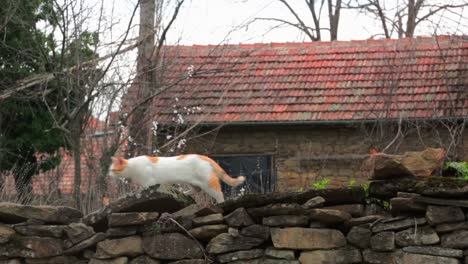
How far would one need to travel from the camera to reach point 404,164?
242 inches

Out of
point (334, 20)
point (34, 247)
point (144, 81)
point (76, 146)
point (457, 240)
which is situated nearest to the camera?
point (457, 240)

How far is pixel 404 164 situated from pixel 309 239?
2.80ft

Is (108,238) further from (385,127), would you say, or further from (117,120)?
(385,127)

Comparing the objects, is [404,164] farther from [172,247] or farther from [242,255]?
[172,247]

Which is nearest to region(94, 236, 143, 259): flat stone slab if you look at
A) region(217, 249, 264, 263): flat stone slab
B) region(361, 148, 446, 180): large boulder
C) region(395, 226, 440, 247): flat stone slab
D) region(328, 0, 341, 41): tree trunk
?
region(217, 249, 264, 263): flat stone slab

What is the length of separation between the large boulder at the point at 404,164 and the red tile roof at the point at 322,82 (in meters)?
7.60

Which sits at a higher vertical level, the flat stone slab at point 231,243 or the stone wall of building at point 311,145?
the stone wall of building at point 311,145

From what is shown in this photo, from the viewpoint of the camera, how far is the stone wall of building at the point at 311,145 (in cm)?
1399

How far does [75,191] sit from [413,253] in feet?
19.6

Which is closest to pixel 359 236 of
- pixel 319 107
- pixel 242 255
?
pixel 242 255

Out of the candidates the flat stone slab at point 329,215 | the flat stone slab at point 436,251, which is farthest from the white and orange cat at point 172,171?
the flat stone slab at point 436,251

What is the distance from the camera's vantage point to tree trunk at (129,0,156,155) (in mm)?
12977

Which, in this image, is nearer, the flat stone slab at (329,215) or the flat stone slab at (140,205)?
the flat stone slab at (329,215)

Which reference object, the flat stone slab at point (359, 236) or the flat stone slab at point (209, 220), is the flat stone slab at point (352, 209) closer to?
the flat stone slab at point (359, 236)
